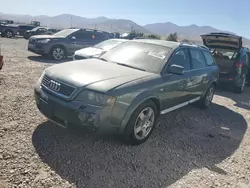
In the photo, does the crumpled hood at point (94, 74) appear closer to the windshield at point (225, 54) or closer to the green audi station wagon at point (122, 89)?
the green audi station wagon at point (122, 89)

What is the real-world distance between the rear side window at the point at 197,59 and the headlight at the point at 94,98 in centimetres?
292

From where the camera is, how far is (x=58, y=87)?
3.79 metres

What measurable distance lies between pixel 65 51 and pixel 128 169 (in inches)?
393

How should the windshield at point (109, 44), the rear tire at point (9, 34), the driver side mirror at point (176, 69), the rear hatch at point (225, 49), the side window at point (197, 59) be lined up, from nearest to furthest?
the driver side mirror at point (176, 69) < the side window at point (197, 59) < the rear hatch at point (225, 49) < the windshield at point (109, 44) < the rear tire at point (9, 34)

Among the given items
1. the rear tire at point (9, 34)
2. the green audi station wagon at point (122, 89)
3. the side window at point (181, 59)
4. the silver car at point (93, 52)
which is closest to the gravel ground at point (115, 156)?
the green audi station wagon at point (122, 89)

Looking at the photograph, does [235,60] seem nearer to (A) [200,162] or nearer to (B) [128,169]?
(A) [200,162]

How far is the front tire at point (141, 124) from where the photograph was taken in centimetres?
395

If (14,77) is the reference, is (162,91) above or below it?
above

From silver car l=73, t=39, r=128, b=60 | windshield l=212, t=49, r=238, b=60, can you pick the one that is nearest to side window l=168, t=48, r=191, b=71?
silver car l=73, t=39, r=128, b=60

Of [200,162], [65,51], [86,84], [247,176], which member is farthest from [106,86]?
[65,51]

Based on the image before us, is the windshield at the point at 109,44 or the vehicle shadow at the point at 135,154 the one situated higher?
the windshield at the point at 109,44

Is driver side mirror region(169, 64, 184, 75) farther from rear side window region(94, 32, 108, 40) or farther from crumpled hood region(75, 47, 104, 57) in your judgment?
rear side window region(94, 32, 108, 40)

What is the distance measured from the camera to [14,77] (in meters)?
7.59

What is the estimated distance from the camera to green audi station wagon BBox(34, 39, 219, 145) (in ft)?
11.8
